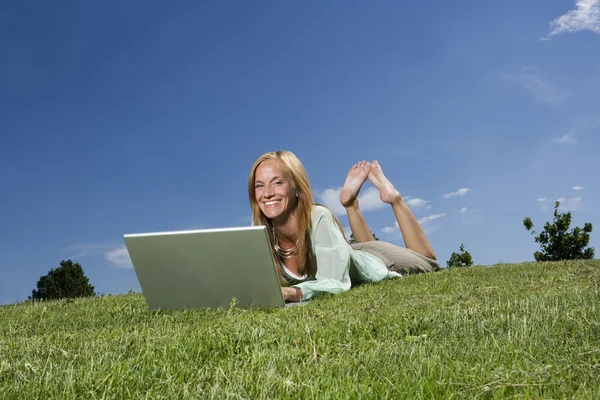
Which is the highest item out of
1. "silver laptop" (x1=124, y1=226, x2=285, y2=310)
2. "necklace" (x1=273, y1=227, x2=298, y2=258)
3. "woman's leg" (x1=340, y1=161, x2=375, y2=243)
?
"woman's leg" (x1=340, y1=161, x2=375, y2=243)

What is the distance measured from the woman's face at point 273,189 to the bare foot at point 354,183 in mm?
3527

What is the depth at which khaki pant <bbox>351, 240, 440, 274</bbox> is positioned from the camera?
8734 mm

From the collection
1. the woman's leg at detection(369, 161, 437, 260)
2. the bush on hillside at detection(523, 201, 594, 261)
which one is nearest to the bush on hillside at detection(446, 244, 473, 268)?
the bush on hillside at detection(523, 201, 594, 261)

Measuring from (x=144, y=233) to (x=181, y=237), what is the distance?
32 centimetres

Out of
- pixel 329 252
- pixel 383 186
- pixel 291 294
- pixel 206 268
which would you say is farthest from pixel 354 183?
pixel 206 268

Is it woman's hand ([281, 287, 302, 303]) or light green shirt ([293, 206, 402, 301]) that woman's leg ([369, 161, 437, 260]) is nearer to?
light green shirt ([293, 206, 402, 301])

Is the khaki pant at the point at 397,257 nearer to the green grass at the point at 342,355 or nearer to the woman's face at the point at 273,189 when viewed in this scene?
the woman's face at the point at 273,189

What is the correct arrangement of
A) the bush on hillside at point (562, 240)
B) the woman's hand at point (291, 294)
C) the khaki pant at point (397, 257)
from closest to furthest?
1. the woman's hand at point (291, 294)
2. the khaki pant at point (397, 257)
3. the bush on hillside at point (562, 240)

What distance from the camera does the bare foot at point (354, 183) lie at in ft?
31.4

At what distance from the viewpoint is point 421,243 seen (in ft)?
31.5

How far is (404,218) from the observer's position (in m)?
9.58

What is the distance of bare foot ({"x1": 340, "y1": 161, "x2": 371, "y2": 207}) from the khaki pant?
81cm

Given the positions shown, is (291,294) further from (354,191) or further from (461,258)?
(461,258)

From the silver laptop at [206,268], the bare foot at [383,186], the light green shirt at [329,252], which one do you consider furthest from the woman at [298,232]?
the bare foot at [383,186]
